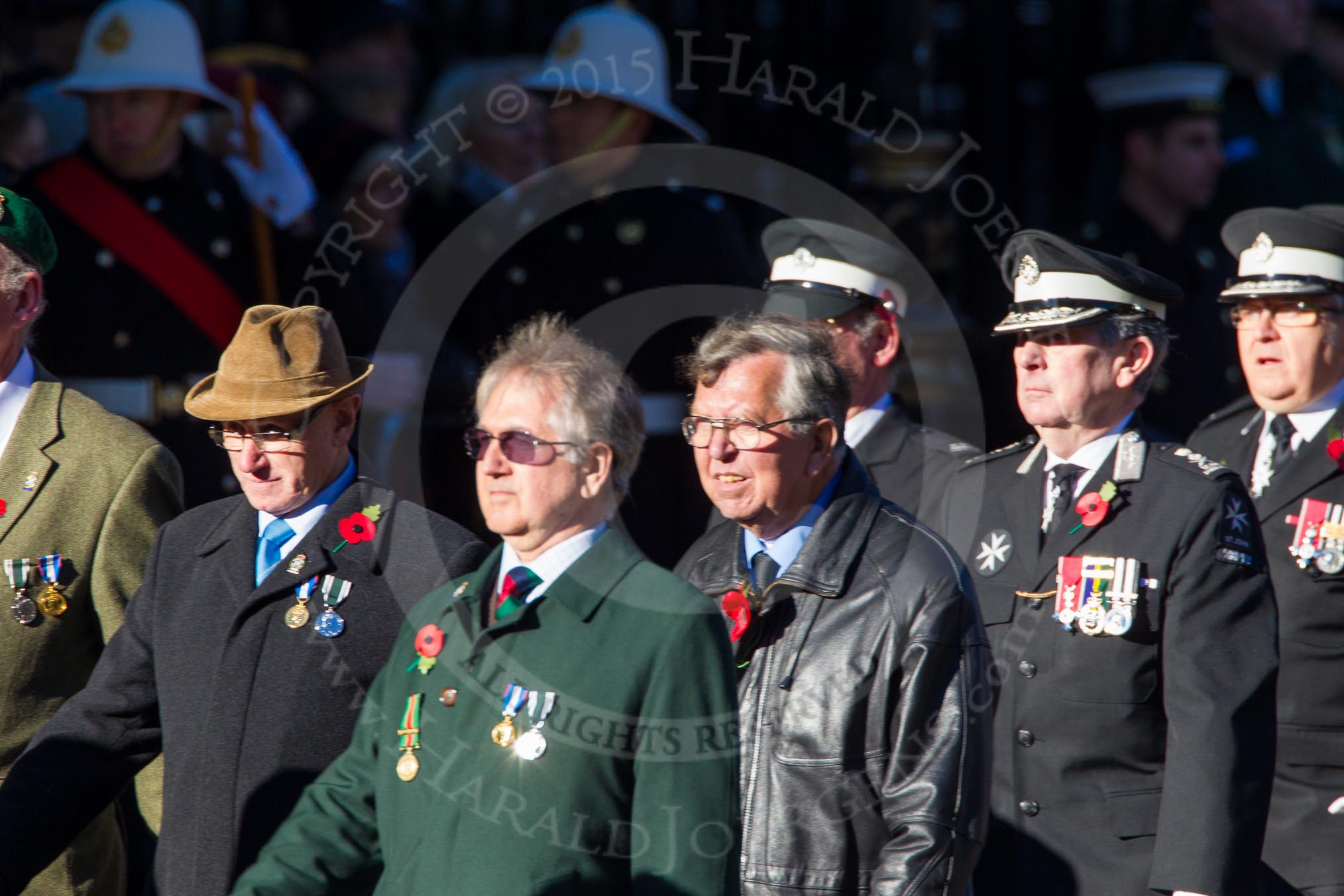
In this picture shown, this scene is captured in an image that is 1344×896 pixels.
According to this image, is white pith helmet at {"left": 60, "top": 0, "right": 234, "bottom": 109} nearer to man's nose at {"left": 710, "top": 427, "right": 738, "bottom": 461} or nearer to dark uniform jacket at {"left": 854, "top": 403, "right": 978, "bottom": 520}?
dark uniform jacket at {"left": 854, "top": 403, "right": 978, "bottom": 520}

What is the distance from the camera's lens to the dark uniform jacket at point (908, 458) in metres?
4.97

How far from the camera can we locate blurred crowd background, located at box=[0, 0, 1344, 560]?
705cm

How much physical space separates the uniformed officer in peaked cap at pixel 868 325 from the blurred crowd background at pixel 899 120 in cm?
120

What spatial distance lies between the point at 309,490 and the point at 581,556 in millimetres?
933

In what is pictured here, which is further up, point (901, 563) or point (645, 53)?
Answer: point (645, 53)

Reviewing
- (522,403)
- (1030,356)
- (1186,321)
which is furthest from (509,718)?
(1186,321)

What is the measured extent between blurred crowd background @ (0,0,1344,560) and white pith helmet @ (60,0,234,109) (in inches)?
17.6

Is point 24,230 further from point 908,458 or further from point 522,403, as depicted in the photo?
point 908,458

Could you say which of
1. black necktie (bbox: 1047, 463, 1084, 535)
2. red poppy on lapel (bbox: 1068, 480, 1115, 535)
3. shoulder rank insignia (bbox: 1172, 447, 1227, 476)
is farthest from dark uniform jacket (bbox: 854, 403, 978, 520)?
shoulder rank insignia (bbox: 1172, 447, 1227, 476)

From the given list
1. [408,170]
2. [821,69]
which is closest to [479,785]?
[408,170]

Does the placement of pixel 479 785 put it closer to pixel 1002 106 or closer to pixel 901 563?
pixel 901 563

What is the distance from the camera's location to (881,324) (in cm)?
527

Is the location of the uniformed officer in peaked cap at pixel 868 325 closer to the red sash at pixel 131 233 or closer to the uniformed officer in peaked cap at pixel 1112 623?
the uniformed officer in peaked cap at pixel 1112 623

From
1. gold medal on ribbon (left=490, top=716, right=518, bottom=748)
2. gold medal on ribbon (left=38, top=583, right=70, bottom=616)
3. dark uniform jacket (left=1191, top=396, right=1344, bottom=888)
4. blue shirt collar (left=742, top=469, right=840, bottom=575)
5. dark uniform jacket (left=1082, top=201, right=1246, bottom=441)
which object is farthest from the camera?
dark uniform jacket (left=1082, top=201, right=1246, bottom=441)
